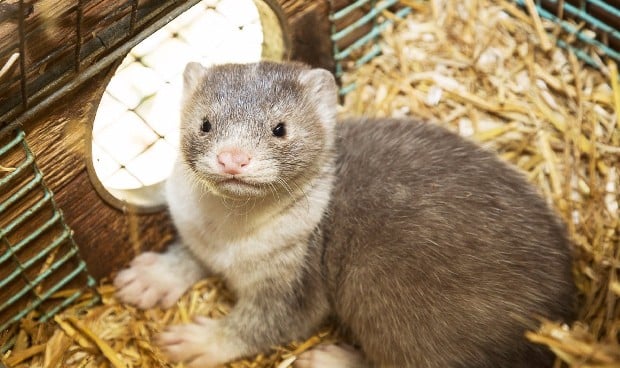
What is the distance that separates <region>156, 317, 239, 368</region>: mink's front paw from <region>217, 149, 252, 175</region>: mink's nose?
95 centimetres

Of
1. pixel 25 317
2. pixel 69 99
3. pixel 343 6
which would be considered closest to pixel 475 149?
pixel 343 6

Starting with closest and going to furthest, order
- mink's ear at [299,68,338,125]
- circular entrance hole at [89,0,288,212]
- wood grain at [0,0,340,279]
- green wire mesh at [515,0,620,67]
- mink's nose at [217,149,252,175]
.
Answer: mink's nose at [217,149,252,175], wood grain at [0,0,340,279], mink's ear at [299,68,338,125], circular entrance hole at [89,0,288,212], green wire mesh at [515,0,620,67]

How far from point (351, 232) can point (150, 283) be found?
1.01m

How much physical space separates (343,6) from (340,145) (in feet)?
2.91

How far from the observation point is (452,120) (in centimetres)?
382

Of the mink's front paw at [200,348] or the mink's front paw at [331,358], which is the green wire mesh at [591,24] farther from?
the mink's front paw at [200,348]

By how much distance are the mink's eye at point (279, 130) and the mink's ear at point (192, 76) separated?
40cm

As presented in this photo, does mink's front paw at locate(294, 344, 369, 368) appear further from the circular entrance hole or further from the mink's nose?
the mink's nose

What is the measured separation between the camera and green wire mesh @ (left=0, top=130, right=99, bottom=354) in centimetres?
271

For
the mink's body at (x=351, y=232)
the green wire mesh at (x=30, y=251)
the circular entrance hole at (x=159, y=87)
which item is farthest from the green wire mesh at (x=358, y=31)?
the green wire mesh at (x=30, y=251)

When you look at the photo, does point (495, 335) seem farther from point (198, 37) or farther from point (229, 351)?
point (198, 37)

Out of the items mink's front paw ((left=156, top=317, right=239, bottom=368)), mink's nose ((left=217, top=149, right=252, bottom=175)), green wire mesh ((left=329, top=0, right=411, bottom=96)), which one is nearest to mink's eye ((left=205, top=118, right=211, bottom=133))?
mink's nose ((left=217, top=149, right=252, bottom=175))

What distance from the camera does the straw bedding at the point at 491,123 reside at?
3213mm

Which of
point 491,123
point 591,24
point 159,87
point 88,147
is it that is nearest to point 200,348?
point 88,147
